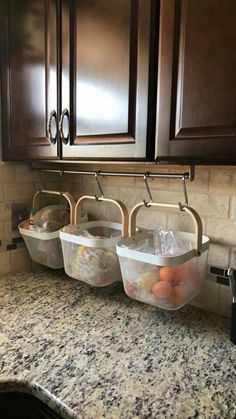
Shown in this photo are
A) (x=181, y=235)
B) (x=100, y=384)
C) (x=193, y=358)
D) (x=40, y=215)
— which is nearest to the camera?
(x=100, y=384)

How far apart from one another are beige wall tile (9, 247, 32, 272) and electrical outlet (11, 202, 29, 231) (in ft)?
0.38

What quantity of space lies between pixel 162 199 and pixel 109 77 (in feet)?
1.69

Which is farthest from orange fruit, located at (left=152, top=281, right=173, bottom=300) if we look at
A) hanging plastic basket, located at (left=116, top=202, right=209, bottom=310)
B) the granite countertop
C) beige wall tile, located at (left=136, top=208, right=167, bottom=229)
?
beige wall tile, located at (left=136, top=208, right=167, bottom=229)

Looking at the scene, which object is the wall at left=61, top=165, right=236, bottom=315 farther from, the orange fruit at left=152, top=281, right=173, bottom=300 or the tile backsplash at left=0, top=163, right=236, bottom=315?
the orange fruit at left=152, top=281, right=173, bottom=300

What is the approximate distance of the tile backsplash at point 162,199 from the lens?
3.57ft

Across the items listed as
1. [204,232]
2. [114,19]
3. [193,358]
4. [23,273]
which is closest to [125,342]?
[193,358]

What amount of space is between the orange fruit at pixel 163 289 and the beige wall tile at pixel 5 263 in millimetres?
790

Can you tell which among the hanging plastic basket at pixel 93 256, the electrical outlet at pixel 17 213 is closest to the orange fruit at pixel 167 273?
the hanging plastic basket at pixel 93 256

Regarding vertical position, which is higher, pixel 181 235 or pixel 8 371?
pixel 181 235

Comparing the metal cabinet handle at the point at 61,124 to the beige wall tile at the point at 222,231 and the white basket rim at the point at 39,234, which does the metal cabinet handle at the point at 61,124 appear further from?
the beige wall tile at the point at 222,231

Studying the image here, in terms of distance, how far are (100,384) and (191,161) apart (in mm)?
583

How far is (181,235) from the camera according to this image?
1.14 metres

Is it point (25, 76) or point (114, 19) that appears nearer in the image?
point (114, 19)

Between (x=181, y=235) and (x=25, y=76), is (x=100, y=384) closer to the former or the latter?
(x=181, y=235)
